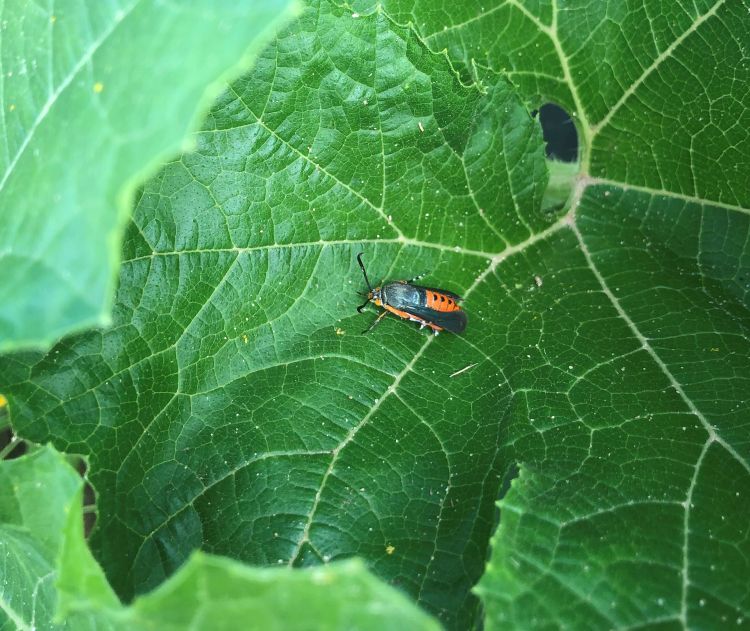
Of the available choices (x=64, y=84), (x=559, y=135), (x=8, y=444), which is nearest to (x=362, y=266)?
(x=64, y=84)

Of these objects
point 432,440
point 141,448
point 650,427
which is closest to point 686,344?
point 650,427

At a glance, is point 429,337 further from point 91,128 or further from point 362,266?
point 91,128

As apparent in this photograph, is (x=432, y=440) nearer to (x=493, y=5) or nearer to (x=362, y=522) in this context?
(x=362, y=522)

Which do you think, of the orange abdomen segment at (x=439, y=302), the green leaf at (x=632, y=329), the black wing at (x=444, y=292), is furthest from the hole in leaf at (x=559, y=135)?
the orange abdomen segment at (x=439, y=302)

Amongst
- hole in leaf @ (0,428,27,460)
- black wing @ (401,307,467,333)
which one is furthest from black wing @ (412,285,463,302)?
hole in leaf @ (0,428,27,460)

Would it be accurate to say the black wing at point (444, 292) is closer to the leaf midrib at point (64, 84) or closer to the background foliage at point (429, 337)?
the background foliage at point (429, 337)

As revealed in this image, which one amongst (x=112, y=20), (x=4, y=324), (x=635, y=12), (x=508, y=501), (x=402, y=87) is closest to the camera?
(x=4, y=324)

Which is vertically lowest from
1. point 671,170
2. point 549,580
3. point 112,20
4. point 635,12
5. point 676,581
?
point 676,581
